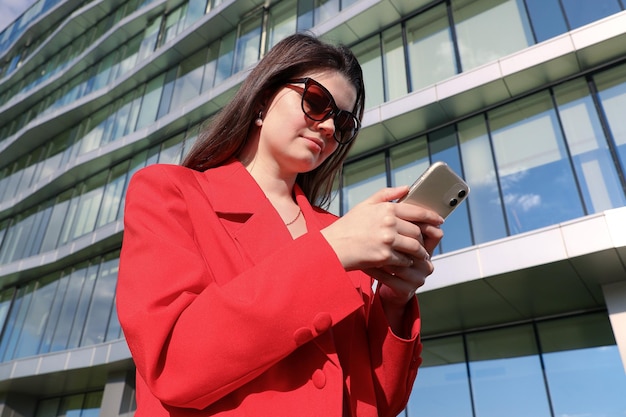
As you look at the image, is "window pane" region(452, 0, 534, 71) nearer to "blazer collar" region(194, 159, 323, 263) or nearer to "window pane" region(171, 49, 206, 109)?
"window pane" region(171, 49, 206, 109)

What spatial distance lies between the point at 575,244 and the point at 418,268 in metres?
6.89

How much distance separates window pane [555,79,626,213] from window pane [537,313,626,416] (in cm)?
201

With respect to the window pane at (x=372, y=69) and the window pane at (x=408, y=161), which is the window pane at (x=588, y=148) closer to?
the window pane at (x=408, y=161)

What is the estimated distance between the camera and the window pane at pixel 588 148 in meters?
7.91

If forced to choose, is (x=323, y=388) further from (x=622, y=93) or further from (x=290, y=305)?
(x=622, y=93)

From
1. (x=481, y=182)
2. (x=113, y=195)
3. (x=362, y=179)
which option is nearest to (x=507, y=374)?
(x=481, y=182)

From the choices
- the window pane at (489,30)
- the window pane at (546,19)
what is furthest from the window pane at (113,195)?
the window pane at (546,19)

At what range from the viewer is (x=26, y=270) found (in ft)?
55.2

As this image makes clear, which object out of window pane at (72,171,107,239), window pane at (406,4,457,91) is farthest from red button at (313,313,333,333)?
window pane at (72,171,107,239)

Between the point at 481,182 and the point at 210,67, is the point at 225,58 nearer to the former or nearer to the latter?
the point at 210,67

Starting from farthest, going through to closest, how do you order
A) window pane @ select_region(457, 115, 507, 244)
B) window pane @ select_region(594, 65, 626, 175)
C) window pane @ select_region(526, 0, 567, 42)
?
1. window pane @ select_region(526, 0, 567, 42)
2. window pane @ select_region(457, 115, 507, 244)
3. window pane @ select_region(594, 65, 626, 175)

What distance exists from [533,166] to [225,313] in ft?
30.4

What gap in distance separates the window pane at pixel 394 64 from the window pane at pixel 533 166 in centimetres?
243

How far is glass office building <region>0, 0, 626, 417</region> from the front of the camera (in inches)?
308
